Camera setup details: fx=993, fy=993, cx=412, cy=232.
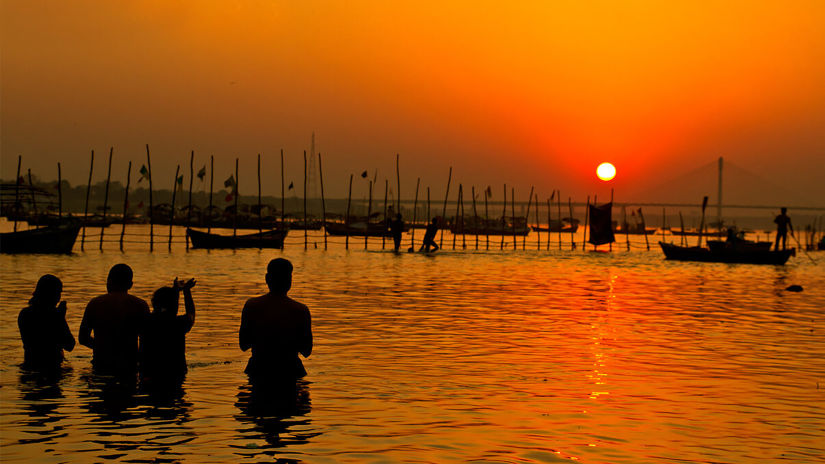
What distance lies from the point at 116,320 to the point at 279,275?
190 cm

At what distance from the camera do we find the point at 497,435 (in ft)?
27.2

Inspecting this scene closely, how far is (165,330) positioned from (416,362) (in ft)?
12.9

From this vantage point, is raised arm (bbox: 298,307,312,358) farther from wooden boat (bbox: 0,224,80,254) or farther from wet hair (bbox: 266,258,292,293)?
wooden boat (bbox: 0,224,80,254)

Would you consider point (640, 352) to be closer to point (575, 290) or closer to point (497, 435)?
point (497, 435)

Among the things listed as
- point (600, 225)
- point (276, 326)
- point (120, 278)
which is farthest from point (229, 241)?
point (276, 326)

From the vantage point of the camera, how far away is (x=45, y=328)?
10055 millimetres

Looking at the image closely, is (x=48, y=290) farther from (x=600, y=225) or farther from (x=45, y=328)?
(x=600, y=225)

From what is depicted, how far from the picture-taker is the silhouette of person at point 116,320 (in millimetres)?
9625

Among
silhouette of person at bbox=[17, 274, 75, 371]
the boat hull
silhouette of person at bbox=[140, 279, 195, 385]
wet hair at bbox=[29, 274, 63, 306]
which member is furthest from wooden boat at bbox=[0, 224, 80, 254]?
silhouette of person at bbox=[140, 279, 195, 385]

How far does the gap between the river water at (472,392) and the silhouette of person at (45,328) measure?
314mm

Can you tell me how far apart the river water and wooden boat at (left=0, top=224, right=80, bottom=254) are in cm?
2347

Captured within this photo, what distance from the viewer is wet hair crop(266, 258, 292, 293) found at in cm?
884

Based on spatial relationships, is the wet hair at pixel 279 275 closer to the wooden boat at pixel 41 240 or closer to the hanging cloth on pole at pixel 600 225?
the wooden boat at pixel 41 240

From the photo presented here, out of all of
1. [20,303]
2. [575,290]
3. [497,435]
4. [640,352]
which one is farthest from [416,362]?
[575,290]
